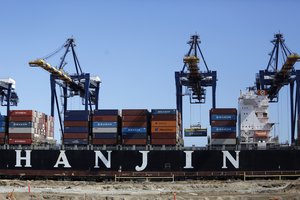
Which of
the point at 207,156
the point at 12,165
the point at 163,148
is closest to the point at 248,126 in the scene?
the point at 207,156

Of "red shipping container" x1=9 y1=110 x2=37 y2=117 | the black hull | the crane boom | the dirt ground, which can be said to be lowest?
the dirt ground

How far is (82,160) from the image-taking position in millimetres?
66812

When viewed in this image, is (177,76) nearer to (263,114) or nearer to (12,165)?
(263,114)

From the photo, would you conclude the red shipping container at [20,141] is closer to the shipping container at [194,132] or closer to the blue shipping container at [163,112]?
the blue shipping container at [163,112]

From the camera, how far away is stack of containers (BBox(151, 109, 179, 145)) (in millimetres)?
65062

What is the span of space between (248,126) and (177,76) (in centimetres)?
1316

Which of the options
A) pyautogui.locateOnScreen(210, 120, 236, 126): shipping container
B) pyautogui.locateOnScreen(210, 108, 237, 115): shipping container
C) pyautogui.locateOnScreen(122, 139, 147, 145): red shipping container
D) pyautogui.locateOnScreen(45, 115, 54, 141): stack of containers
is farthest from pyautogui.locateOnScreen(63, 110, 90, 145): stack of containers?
pyautogui.locateOnScreen(210, 108, 237, 115): shipping container

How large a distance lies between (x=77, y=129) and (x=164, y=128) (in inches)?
454

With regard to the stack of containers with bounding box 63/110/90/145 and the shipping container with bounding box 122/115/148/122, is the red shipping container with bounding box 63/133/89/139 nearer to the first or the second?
the stack of containers with bounding box 63/110/90/145

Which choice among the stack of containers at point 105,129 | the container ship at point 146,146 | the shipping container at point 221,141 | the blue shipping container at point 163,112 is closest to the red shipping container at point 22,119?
the container ship at point 146,146

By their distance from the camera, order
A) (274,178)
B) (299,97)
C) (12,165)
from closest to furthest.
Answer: (274,178) → (12,165) → (299,97)

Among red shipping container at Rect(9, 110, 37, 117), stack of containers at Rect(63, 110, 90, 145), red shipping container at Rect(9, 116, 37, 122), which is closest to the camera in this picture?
stack of containers at Rect(63, 110, 90, 145)

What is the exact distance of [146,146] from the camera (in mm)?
65875

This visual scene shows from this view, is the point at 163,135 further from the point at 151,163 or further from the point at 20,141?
the point at 20,141
